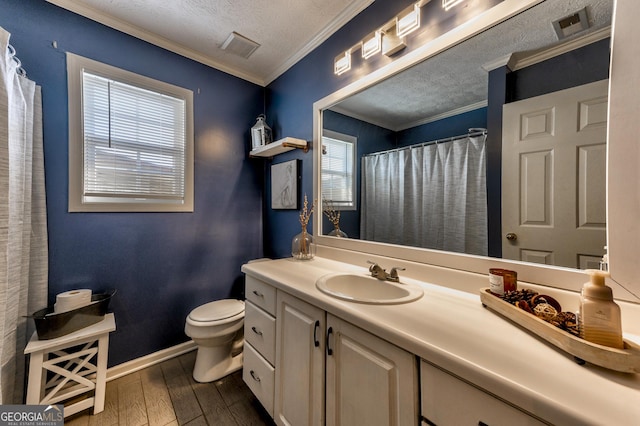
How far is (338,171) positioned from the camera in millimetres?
1712

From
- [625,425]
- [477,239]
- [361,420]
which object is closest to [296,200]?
[477,239]

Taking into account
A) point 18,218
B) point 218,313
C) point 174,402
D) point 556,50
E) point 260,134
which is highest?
point 260,134

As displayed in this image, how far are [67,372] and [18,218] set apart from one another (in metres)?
0.88

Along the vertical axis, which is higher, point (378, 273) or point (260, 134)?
point (260, 134)

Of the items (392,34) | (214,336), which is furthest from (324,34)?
(214,336)

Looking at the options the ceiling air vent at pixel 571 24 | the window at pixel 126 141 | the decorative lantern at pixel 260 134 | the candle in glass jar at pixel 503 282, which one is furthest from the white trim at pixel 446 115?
the window at pixel 126 141

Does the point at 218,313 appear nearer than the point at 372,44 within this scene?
No

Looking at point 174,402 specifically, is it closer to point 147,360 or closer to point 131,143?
point 147,360

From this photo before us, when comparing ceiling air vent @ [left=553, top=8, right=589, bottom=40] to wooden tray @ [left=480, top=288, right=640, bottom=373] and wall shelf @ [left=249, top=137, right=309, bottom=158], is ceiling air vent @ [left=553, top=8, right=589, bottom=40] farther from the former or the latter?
wall shelf @ [left=249, top=137, right=309, bottom=158]

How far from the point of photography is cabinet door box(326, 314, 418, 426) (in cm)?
69

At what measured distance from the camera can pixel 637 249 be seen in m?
0.67

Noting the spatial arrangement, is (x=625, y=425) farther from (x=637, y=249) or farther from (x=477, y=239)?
(x=477, y=239)

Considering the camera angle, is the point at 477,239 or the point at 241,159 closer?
the point at 477,239

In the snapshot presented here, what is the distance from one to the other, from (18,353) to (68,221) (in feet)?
2.49
